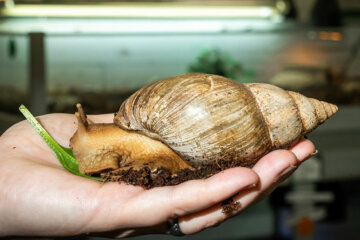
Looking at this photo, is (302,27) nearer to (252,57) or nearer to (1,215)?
(252,57)

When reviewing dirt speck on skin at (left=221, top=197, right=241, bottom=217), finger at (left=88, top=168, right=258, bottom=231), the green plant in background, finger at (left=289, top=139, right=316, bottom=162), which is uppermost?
the green plant in background

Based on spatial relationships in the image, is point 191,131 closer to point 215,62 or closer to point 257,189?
point 257,189

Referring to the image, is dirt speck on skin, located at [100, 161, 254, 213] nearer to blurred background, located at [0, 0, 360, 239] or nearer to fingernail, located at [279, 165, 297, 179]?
fingernail, located at [279, 165, 297, 179]

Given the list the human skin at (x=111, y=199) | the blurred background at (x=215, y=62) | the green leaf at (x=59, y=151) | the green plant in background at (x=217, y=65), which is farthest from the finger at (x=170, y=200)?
the green plant in background at (x=217, y=65)

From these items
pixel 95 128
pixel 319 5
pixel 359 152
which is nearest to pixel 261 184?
pixel 95 128

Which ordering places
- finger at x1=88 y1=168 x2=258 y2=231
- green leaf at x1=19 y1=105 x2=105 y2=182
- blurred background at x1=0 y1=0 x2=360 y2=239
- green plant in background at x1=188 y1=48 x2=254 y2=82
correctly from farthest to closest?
green plant in background at x1=188 y1=48 x2=254 y2=82, blurred background at x1=0 y1=0 x2=360 y2=239, green leaf at x1=19 y1=105 x2=105 y2=182, finger at x1=88 y1=168 x2=258 y2=231

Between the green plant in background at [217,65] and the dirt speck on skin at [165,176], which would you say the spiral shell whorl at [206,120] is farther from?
the green plant in background at [217,65]

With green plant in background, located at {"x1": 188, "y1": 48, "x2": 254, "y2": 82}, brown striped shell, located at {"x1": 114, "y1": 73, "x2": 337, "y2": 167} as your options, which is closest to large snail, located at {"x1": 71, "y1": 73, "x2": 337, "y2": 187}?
brown striped shell, located at {"x1": 114, "y1": 73, "x2": 337, "y2": 167}
